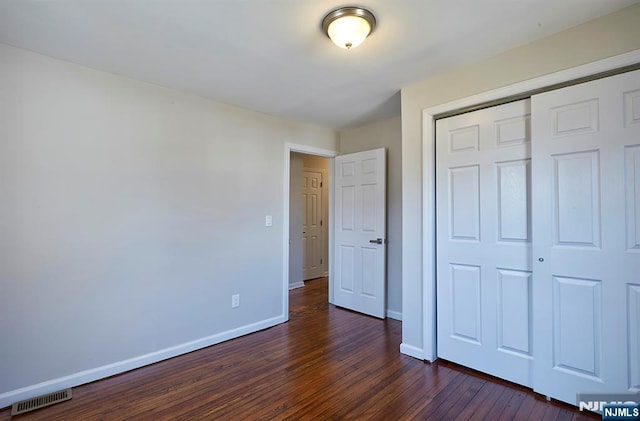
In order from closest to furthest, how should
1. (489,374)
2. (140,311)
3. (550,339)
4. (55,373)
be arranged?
(550,339)
(55,373)
(489,374)
(140,311)

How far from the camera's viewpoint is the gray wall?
6.78ft

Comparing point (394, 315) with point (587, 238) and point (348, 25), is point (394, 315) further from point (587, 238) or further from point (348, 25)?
point (348, 25)

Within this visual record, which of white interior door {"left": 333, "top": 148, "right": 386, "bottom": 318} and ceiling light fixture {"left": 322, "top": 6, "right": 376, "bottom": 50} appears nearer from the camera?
ceiling light fixture {"left": 322, "top": 6, "right": 376, "bottom": 50}

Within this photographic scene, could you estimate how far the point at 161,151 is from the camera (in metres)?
2.68

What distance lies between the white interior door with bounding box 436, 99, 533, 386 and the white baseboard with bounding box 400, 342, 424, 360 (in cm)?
17

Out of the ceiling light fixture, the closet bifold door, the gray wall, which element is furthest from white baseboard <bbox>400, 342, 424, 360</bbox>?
the ceiling light fixture

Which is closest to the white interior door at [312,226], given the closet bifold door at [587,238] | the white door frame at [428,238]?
the white door frame at [428,238]

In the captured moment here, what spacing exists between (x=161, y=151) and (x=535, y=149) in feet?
9.77

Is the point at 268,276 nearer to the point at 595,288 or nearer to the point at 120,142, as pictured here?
the point at 120,142

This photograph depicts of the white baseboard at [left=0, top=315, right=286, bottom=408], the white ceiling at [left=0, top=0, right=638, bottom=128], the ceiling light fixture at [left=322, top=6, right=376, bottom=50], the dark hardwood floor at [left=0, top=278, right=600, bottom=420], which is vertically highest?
the white ceiling at [left=0, top=0, right=638, bottom=128]

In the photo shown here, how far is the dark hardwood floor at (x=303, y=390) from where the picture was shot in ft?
6.28

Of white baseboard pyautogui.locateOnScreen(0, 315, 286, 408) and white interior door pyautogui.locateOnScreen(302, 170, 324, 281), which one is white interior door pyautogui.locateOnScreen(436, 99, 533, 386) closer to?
white baseboard pyautogui.locateOnScreen(0, 315, 286, 408)

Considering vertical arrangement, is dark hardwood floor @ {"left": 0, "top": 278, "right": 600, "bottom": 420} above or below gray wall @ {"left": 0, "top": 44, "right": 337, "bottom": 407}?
below

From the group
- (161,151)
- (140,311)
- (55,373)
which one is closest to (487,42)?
(161,151)
